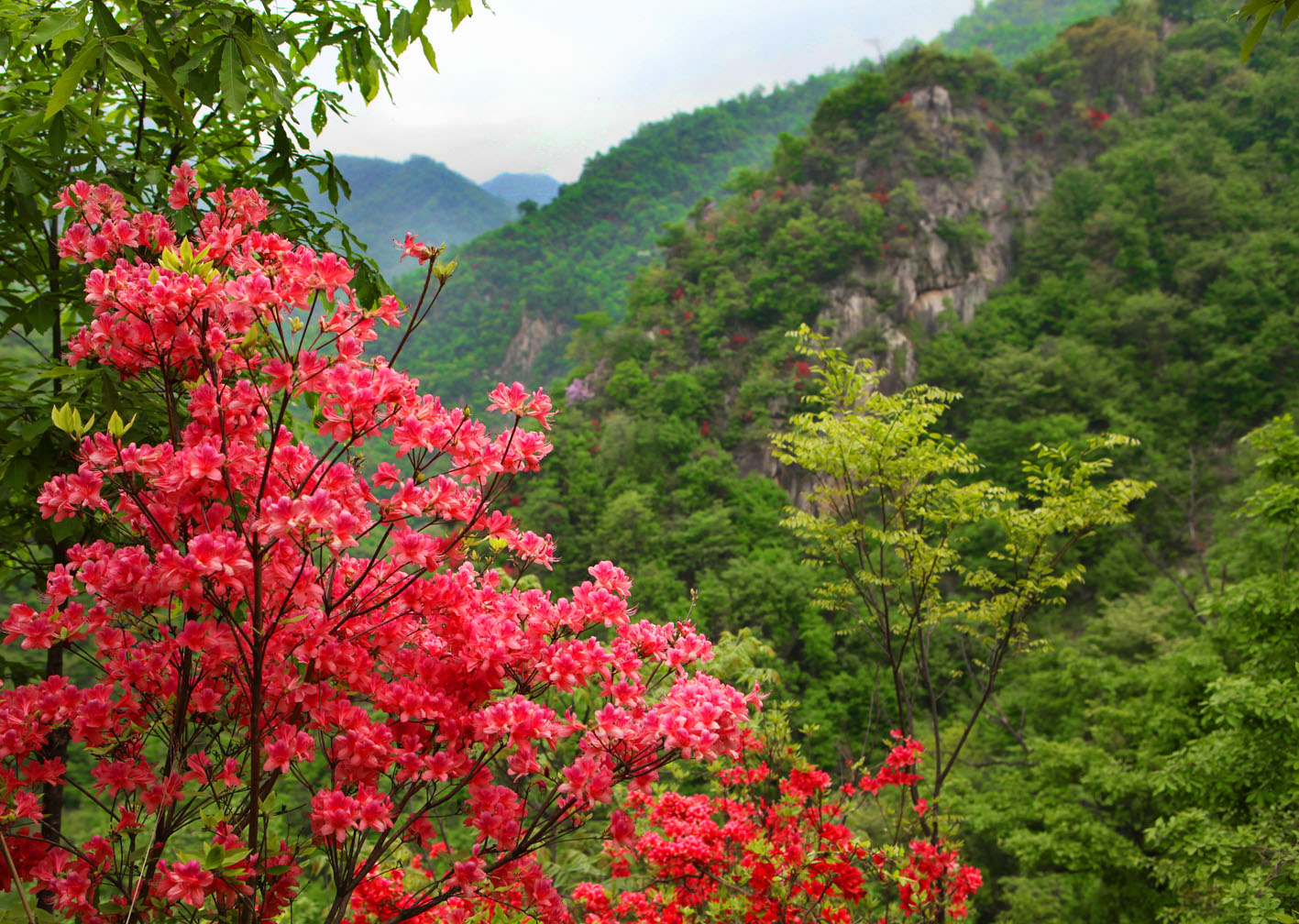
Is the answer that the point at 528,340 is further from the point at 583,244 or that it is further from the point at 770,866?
the point at 770,866

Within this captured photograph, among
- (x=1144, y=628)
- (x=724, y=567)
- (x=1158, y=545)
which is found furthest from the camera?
(x=724, y=567)

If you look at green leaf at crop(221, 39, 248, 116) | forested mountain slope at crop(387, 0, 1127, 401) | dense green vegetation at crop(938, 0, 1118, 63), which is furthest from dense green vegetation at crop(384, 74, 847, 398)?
green leaf at crop(221, 39, 248, 116)

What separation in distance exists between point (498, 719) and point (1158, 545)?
2226cm

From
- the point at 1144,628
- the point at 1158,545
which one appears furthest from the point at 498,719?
the point at 1158,545

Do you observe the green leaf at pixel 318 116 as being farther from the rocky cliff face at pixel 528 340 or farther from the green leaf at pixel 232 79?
the rocky cliff face at pixel 528 340

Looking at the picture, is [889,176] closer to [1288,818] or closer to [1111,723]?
[1111,723]

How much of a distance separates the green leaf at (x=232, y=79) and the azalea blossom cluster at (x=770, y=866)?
2.35m

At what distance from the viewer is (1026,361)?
2303 cm

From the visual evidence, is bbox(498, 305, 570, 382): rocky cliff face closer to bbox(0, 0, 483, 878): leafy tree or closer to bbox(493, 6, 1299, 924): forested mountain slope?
bbox(493, 6, 1299, 924): forested mountain slope

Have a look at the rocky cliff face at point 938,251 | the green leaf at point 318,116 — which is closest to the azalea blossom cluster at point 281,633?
the green leaf at point 318,116

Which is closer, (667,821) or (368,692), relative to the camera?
(368,692)

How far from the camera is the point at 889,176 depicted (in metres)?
28.9

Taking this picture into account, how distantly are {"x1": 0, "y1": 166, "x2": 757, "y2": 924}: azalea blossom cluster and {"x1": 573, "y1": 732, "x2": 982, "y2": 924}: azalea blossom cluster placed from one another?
1301 mm

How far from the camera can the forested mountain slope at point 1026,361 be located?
404 inches
